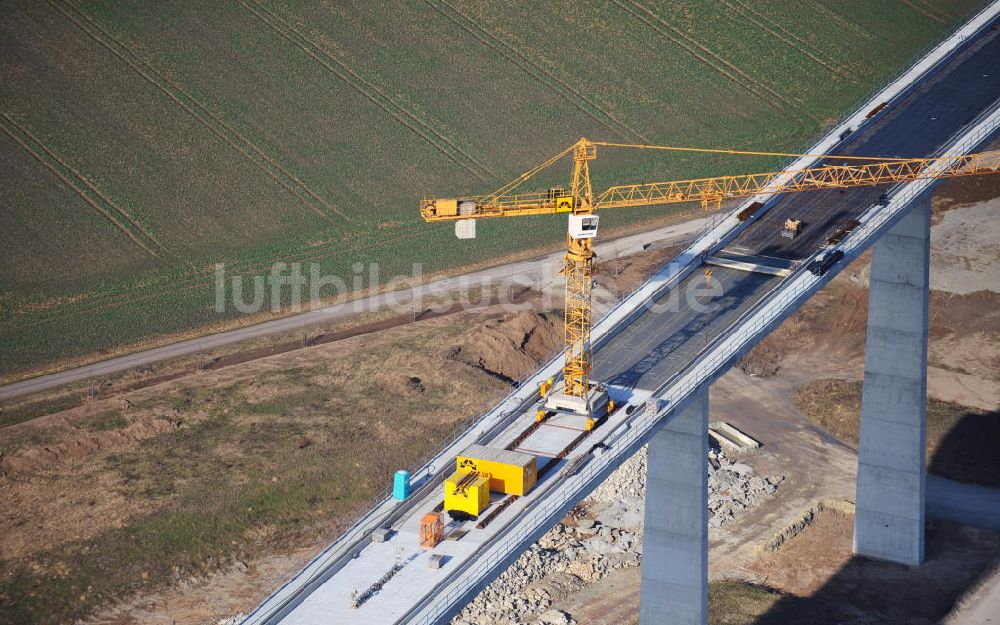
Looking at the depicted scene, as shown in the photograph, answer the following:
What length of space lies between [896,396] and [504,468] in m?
34.5

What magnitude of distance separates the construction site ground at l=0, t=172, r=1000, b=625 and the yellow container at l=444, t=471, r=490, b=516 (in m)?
20.3

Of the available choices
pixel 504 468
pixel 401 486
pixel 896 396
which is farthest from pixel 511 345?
pixel 504 468

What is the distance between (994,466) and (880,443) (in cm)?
1550

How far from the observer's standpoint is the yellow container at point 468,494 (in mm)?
64750

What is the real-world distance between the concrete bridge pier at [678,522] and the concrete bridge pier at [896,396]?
2095 centimetres

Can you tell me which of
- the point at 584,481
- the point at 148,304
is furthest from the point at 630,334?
the point at 148,304

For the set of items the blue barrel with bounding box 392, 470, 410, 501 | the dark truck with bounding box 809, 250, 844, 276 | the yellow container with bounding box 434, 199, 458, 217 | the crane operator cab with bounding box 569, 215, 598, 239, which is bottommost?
the blue barrel with bounding box 392, 470, 410, 501

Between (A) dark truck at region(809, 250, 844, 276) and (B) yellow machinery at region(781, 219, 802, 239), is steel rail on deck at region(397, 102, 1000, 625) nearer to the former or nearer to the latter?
(A) dark truck at region(809, 250, 844, 276)

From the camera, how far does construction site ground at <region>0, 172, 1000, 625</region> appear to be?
83.4 m

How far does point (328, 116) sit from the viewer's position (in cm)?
14675

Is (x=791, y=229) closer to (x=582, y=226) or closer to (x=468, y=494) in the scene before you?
(x=582, y=226)

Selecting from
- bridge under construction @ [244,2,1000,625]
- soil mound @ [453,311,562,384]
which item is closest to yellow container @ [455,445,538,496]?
bridge under construction @ [244,2,1000,625]

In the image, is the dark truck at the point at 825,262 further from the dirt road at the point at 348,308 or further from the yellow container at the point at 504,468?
the dirt road at the point at 348,308

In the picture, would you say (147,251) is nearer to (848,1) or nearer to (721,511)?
(721,511)
